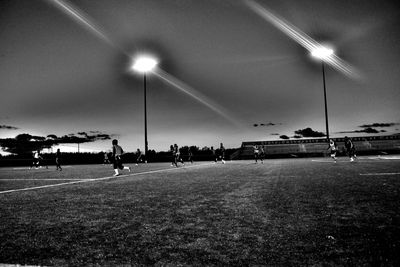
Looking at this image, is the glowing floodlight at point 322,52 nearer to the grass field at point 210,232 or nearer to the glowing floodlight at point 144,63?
the glowing floodlight at point 144,63

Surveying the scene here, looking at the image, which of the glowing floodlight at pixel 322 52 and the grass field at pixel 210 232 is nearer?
the grass field at pixel 210 232

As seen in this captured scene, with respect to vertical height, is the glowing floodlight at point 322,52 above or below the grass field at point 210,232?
above

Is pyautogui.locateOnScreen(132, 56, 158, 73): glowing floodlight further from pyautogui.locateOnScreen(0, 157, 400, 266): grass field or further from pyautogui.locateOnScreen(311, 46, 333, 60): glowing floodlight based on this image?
pyautogui.locateOnScreen(0, 157, 400, 266): grass field

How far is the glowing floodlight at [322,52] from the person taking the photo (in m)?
35.0

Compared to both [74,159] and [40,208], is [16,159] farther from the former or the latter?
[40,208]

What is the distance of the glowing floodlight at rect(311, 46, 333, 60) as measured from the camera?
35.0 meters

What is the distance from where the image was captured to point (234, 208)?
4676 mm

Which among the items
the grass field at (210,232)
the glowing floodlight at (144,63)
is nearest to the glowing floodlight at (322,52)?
the glowing floodlight at (144,63)

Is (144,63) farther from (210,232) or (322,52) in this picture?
(210,232)

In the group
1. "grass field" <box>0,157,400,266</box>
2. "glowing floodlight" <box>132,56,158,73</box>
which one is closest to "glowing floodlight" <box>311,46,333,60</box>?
"glowing floodlight" <box>132,56,158,73</box>

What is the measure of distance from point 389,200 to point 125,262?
15.7 ft

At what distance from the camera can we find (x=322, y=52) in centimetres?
3506

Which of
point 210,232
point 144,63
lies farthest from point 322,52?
point 210,232

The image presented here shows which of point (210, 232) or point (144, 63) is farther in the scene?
point (144, 63)
